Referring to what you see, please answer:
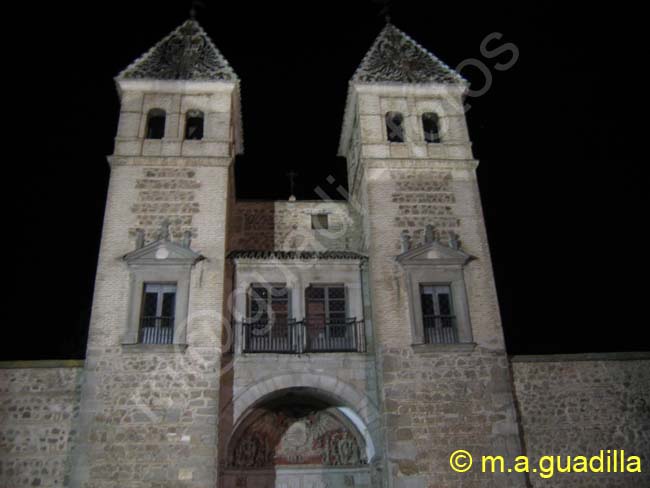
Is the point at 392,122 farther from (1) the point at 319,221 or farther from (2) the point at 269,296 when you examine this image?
(2) the point at 269,296

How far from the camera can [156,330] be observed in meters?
13.3

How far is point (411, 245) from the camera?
14461mm

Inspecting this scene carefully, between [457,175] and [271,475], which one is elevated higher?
[457,175]

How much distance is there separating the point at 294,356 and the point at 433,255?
423 cm

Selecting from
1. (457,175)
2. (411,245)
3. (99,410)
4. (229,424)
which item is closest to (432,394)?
(411,245)

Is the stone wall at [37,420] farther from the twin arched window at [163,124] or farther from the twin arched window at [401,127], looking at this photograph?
the twin arched window at [401,127]

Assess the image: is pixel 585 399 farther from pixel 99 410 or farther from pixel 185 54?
pixel 185 54

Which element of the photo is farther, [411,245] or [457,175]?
[457,175]

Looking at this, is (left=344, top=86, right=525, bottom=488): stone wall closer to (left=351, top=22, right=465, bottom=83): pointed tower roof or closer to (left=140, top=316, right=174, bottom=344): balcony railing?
(left=351, top=22, right=465, bottom=83): pointed tower roof

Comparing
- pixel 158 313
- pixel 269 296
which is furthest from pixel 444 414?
pixel 158 313

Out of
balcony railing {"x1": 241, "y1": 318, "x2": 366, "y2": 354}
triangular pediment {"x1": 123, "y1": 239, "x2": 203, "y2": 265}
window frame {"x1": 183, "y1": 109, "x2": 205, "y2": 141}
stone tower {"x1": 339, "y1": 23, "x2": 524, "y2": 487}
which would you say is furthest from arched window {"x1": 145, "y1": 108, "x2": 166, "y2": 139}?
balcony railing {"x1": 241, "y1": 318, "x2": 366, "y2": 354}

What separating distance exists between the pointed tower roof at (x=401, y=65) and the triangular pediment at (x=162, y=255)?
23.6ft

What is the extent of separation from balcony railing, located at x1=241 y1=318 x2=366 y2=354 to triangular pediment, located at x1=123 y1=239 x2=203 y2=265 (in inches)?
82.2

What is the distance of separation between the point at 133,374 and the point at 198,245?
3409mm
